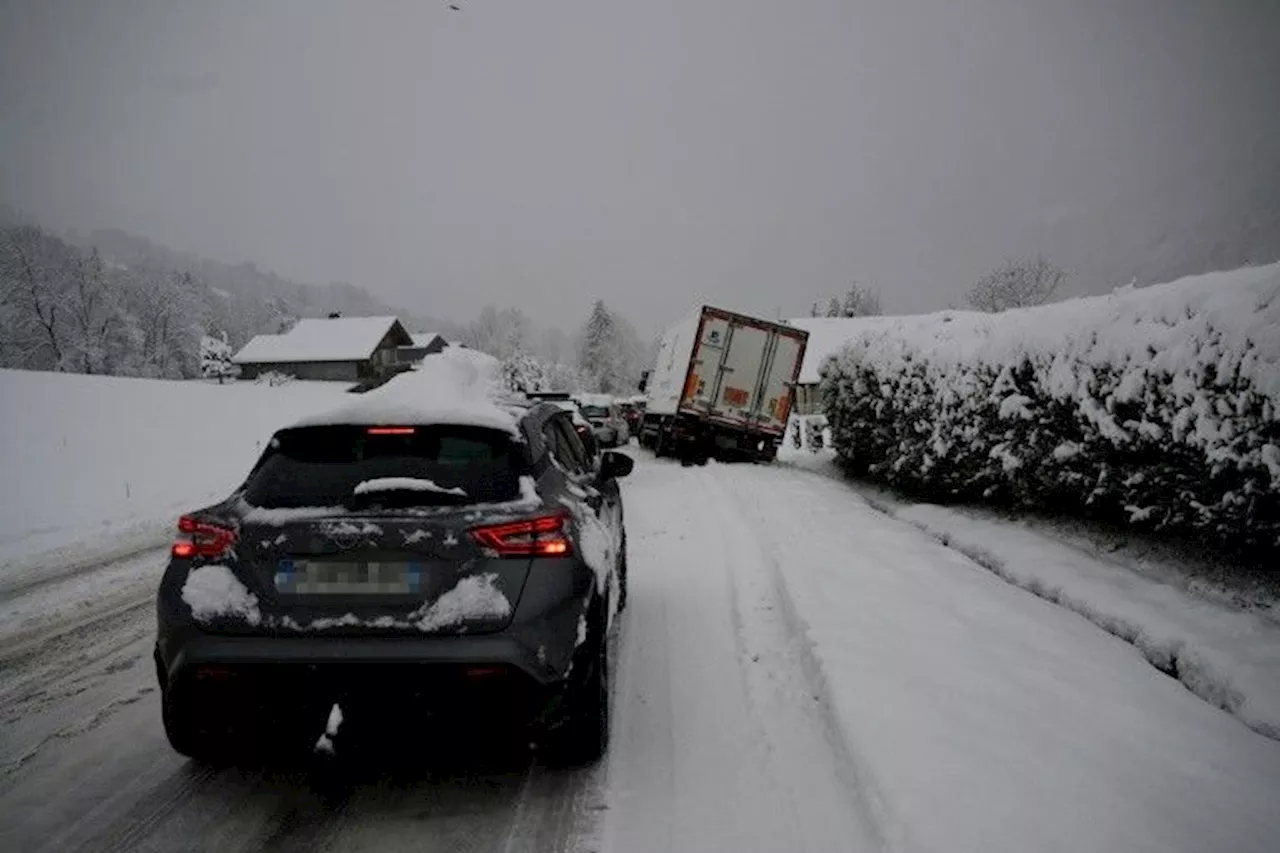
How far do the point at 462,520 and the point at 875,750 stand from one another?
7.04 feet

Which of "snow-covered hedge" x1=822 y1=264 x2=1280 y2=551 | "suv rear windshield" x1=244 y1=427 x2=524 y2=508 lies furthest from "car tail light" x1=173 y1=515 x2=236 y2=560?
"snow-covered hedge" x1=822 y1=264 x2=1280 y2=551

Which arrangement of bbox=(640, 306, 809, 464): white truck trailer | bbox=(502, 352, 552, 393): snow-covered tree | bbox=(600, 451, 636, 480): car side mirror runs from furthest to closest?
bbox=(502, 352, 552, 393): snow-covered tree < bbox=(640, 306, 809, 464): white truck trailer < bbox=(600, 451, 636, 480): car side mirror

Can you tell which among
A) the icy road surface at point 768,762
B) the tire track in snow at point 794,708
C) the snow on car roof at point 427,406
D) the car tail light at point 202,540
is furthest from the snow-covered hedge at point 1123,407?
the car tail light at point 202,540

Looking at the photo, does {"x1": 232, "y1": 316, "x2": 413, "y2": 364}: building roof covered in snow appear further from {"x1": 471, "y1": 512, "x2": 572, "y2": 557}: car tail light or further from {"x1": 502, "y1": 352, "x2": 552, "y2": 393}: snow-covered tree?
{"x1": 471, "y1": 512, "x2": 572, "y2": 557}: car tail light

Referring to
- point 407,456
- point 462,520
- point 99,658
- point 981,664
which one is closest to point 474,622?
point 462,520

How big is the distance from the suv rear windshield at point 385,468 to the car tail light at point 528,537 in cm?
18

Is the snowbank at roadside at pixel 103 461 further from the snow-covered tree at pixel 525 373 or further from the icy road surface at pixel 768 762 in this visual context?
the snow-covered tree at pixel 525 373

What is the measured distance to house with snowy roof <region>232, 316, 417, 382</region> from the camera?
214 feet

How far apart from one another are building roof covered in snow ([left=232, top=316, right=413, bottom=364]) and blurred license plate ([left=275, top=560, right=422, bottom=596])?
66.5 m

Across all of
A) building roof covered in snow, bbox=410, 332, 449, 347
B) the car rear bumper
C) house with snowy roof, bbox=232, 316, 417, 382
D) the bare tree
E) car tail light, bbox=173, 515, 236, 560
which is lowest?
house with snowy roof, bbox=232, 316, 417, 382

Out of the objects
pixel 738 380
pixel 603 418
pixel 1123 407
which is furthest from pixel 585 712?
pixel 603 418

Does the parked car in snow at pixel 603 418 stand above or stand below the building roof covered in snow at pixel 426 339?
above

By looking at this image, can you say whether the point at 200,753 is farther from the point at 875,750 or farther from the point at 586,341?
the point at 586,341

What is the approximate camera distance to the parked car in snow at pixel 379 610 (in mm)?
2547
